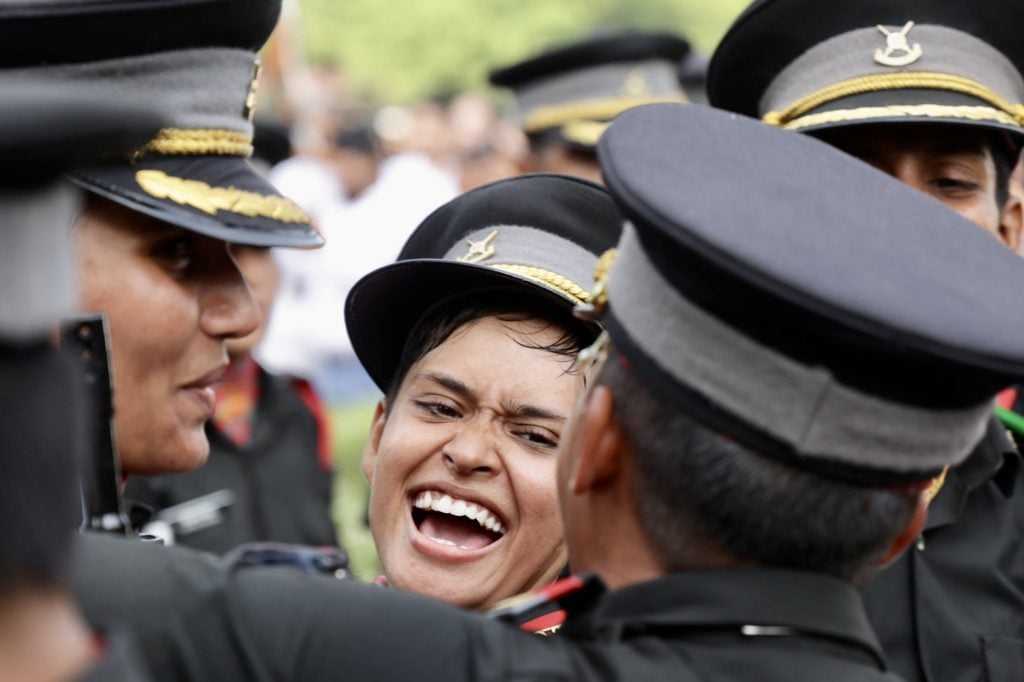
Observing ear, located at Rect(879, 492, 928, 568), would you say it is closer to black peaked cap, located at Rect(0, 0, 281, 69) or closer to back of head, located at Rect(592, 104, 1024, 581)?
back of head, located at Rect(592, 104, 1024, 581)

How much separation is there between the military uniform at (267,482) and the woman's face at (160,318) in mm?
2629

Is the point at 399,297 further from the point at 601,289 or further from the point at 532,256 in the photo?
the point at 601,289

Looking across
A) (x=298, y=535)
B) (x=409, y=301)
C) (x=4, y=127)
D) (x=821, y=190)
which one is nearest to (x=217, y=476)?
(x=298, y=535)

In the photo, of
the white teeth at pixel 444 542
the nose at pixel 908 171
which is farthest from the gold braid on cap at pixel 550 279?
the nose at pixel 908 171

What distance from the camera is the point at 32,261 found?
1396mm

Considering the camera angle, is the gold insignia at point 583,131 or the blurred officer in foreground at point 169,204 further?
the gold insignia at point 583,131

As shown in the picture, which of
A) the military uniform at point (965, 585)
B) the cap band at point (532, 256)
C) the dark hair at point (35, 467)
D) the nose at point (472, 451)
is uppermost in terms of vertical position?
the dark hair at point (35, 467)

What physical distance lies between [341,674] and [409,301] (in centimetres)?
161

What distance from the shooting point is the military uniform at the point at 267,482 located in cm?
604

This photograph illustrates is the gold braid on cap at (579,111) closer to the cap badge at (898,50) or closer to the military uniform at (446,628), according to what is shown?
the cap badge at (898,50)

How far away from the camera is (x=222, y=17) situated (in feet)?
9.89

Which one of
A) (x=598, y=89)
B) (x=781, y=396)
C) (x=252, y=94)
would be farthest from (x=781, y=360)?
(x=598, y=89)

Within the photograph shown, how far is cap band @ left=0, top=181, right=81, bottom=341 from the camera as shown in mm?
1371

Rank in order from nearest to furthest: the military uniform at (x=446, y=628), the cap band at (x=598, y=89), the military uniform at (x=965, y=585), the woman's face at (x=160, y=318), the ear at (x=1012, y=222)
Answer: the military uniform at (x=446, y=628) → the woman's face at (x=160, y=318) → the military uniform at (x=965, y=585) → the ear at (x=1012, y=222) → the cap band at (x=598, y=89)
